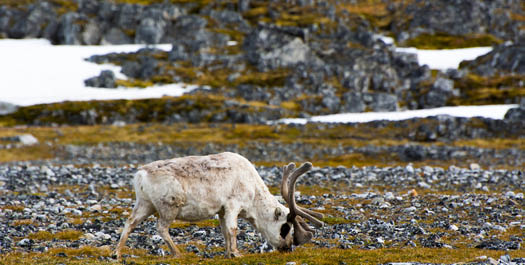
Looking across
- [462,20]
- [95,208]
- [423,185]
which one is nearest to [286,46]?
[462,20]

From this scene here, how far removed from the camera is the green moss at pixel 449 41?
15188cm

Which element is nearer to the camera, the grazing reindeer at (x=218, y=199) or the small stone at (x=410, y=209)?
the grazing reindeer at (x=218, y=199)

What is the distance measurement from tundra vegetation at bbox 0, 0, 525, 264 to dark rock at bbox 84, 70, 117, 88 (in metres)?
5.27

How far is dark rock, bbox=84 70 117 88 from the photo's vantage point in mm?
113812

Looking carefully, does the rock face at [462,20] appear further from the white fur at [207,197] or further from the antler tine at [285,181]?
the white fur at [207,197]

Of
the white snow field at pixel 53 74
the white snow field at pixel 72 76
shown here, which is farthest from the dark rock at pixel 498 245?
the white snow field at pixel 53 74

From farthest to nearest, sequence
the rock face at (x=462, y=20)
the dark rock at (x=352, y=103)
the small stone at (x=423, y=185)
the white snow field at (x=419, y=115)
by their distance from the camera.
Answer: the rock face at (x=462, y=20) < the dark rock at (x=352, y=103) < the white snow field at (x=419, y=115) < the small stone at (x=423, y=185)

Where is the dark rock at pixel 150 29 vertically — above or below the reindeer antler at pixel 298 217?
above

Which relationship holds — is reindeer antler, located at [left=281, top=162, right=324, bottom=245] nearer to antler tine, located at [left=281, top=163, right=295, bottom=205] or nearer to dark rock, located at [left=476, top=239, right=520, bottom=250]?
antler tine, located at [left=281, top=163, right=295, bottom=205]

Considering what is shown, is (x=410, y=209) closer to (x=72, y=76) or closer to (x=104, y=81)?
(x=104, y=81)

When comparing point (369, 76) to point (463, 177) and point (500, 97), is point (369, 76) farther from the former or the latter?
point (463, 177)

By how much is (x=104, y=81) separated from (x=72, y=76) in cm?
1083

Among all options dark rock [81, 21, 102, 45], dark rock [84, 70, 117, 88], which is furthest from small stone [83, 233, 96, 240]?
dark rock [81, 21, 102, 45]

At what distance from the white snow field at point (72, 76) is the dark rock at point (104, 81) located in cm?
197
